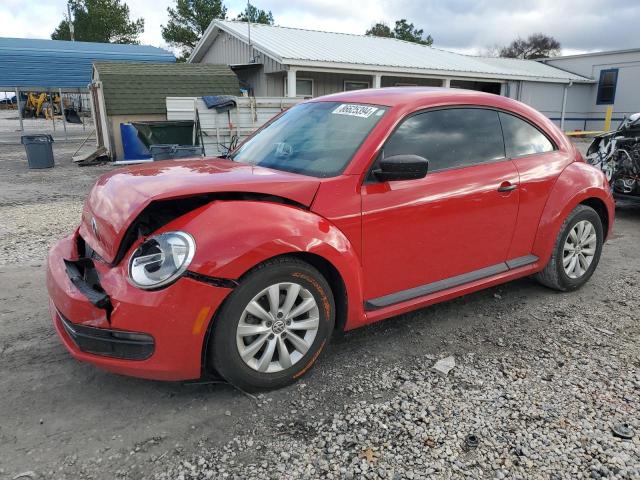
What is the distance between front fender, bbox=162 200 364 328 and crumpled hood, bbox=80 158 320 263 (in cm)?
11

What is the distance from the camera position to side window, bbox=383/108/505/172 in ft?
10.6

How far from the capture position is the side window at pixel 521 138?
149 inches

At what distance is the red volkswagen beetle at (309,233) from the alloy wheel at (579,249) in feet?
0.20

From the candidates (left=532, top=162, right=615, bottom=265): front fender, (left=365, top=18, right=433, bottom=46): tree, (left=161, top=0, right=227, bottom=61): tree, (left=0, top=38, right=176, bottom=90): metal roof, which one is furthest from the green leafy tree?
(left=532, top=162, right=615, bottom=265): front fender

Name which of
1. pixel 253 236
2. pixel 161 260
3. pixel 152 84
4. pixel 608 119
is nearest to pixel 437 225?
pixel 253 236

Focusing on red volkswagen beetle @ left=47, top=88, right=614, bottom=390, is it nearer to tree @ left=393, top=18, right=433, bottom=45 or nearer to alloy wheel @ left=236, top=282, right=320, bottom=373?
alloy wheel @ left=236, top=282, right=320, bottom=373

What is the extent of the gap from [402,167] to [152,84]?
1351 centimetres

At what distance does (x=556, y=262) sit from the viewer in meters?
4.10

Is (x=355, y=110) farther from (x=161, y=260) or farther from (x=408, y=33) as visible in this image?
(x=408, y=33)

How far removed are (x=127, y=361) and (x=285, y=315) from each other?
2.70 ft

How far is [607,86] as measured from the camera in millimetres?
24844

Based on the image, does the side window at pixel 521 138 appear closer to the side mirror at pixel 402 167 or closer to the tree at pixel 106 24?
the side mirror at pixel 402 167

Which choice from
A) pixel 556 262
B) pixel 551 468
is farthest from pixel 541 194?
pixel 551 468

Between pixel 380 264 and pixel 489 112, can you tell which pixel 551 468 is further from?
pixel 489 112
